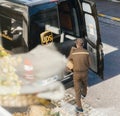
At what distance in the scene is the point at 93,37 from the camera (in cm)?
730

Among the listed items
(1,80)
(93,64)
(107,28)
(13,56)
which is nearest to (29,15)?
(13,56)

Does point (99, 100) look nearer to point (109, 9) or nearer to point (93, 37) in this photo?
point (93, 37)

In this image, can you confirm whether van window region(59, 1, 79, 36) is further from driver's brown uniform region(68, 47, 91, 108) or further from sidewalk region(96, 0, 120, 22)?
sidewalk region(96, 0, 120, 22)

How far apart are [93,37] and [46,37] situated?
54.0 inches

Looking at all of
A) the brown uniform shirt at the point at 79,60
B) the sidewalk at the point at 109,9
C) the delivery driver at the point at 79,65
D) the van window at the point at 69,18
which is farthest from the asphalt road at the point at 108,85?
the sidewalk at the point at 109,9

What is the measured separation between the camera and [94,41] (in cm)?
728

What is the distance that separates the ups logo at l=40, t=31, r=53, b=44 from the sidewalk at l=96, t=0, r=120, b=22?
6.04 metres

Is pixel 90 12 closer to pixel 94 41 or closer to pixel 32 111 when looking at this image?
pixel 94 41

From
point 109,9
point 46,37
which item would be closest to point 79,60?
point 46,37

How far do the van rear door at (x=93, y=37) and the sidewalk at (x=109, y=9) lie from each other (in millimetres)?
4846

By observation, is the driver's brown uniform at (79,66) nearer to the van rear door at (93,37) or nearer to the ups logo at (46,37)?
the ups logo at (46,37)

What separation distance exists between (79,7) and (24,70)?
2.15 metres

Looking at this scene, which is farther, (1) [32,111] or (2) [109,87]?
(2) [109,87]

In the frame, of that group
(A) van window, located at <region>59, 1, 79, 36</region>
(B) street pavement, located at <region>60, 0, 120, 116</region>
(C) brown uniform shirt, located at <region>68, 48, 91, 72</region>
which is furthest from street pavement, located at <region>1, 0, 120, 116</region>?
(A) van window, located at <region>59, 1, 79, 36</region>
